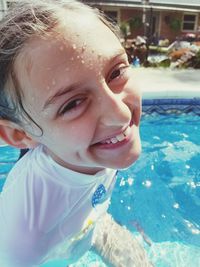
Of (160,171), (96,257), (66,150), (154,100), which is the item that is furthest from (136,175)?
(66,150)

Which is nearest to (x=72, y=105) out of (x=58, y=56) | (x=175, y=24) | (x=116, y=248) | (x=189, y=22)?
(x=58, y=56)

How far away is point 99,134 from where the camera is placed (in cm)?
134

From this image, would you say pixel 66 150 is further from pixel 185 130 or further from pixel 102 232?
pixel 185 130

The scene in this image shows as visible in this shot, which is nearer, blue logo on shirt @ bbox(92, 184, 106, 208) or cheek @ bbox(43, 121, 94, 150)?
cheek @ bbox(43, 121, 94, 150)

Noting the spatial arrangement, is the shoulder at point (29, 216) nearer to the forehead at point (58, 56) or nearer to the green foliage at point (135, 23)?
the forehead at point (58, 56)

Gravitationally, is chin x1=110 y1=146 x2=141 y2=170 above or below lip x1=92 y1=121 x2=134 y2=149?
below

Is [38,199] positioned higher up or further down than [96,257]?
higher up

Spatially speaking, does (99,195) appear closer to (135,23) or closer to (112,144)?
(112,144)

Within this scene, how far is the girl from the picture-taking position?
3.99 ft

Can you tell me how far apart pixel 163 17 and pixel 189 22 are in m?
2.00

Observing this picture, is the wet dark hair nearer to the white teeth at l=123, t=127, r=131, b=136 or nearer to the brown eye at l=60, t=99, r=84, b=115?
the brown eye at l=60, t=99, r=84, b=115

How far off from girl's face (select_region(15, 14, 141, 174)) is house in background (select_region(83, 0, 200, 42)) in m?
18.8

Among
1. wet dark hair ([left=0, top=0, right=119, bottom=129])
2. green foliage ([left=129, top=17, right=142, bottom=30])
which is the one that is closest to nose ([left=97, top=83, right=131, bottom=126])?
wet dark hair ([left=0, top=0, right=119, bottom=129])

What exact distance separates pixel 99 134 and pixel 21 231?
1.95ft
